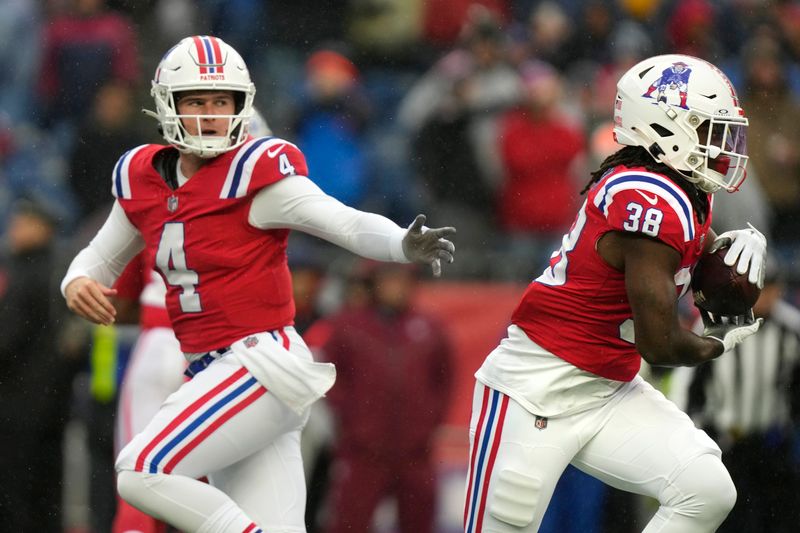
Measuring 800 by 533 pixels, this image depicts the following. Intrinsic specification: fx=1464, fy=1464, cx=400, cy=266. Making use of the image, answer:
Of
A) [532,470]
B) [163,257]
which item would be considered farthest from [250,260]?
[532,470]

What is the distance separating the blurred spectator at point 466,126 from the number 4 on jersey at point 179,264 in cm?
266

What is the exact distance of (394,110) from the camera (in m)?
8.21

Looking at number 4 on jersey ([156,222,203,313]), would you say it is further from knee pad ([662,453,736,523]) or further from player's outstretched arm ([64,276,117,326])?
knee pad ([662,453,736,523])

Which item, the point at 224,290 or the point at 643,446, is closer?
the point at 643,446

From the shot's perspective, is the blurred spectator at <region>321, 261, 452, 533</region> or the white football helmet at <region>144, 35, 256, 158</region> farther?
the blurred spectator at <region>321, 261, 452, 533</region>

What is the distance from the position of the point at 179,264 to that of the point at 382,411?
2.22 meters

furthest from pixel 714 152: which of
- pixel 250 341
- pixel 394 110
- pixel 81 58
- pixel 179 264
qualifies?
pixel 81 58

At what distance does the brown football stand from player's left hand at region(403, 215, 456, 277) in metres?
0.74

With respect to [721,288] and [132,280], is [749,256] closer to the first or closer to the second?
[721,288]

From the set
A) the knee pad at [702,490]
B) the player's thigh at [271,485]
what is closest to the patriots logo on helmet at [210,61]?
the player's thigh at [271,485]

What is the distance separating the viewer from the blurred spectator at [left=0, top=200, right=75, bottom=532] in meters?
6.70

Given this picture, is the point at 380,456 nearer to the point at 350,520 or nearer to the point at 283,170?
the point at 350,520

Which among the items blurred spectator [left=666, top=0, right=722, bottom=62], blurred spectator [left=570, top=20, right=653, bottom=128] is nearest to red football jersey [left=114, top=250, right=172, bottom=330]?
blurred spectator [left=570, top=20, right=653, bottom=128]

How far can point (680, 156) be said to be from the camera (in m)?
4.13
